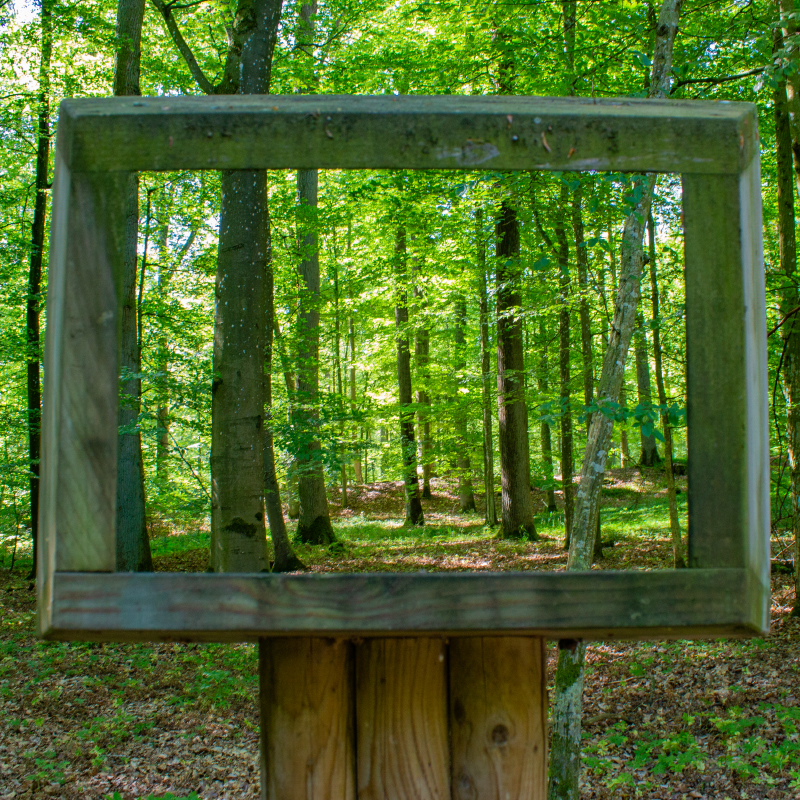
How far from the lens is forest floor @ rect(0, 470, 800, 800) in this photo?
4629 millimetres

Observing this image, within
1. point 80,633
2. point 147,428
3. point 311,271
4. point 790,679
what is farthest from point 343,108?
point 311,271

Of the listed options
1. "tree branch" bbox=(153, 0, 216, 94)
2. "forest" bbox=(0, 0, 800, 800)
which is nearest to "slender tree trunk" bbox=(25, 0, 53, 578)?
"forest" bbox=(0, 0, 800, 800)

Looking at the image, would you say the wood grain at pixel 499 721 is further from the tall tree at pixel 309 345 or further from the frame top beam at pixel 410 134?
the tall tree at pixel 309 345

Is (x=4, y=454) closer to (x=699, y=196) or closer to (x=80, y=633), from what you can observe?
(x=80, y=633)

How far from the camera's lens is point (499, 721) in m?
1.28

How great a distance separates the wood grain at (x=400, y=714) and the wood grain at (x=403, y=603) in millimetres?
272

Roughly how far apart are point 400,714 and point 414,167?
1055 mm

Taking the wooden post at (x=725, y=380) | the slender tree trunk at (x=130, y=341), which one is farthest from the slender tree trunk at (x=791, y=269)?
the slender tree trunk at (x=130, y=341)

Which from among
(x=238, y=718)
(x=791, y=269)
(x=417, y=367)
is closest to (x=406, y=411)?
(x=417, y=367)

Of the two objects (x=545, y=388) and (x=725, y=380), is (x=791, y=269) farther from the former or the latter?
(x=725, y=380)

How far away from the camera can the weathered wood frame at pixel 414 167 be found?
40.6 inches

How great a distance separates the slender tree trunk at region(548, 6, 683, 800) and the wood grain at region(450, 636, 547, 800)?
2.55 m

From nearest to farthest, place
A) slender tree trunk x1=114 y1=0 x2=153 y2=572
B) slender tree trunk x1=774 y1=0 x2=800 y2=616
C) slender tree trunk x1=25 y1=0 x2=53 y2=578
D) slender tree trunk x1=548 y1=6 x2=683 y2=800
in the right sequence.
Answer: slender tree trunk x1=548 y1=6 x2=683 y2=800, slender tree trunk x1=774 y1=0 x2=800 y2=616, slender tree trunk x1=114 y1=0 x2=153 y2=572, slender tree trunk x1=25 y1=0 x2=53 y2=578

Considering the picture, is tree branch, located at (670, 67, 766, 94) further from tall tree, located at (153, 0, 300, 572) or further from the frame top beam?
the frame top beam
